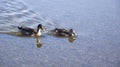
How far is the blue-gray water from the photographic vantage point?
8523mm

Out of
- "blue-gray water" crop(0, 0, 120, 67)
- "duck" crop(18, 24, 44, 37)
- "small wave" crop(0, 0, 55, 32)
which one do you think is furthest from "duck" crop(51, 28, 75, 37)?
"small wave" crop(0, 0, 55, 32)

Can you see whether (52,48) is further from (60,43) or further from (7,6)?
(7,6)

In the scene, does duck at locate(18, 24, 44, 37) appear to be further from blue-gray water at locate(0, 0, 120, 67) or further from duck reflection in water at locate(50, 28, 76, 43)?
duck reflection in water at locate(50, 28, 76, 43)

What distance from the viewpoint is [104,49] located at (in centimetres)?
965

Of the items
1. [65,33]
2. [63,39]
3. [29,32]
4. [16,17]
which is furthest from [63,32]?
[16,17]

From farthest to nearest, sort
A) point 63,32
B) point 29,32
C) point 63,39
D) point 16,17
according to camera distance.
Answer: point 16,17 → point 63,32 → point 63,39 → point 29,32

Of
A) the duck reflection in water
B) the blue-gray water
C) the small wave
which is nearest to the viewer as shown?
A: the blue-gray water

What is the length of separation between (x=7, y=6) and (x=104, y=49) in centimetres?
534

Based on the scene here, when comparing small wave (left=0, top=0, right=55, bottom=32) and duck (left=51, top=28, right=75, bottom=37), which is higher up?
small wave (left=0, top=0, right=55, bottom=32)

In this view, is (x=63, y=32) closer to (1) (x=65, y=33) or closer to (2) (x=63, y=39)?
(1) (x=65, y=33)

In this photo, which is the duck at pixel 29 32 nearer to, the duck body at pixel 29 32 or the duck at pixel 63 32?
the duck body at pixel 29 32

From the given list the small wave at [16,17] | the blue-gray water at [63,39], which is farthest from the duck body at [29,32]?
the small wave at [16,17]

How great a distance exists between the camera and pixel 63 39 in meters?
10.3

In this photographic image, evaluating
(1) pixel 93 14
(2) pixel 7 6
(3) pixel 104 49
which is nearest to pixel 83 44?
(3) pixel 104 49
